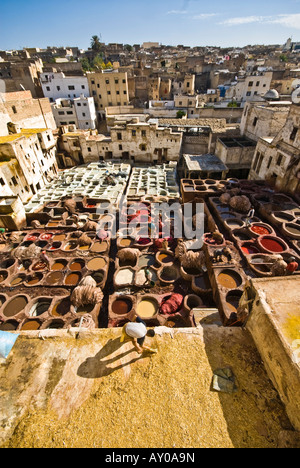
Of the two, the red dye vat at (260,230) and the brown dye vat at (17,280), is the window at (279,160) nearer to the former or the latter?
the red dye vat at (260,230)

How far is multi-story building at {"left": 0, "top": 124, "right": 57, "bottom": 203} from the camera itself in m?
27.0

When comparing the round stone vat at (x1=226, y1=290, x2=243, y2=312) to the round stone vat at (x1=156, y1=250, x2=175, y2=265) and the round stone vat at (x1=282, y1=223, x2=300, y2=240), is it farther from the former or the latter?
the round stone vat at (x1=282, y1=223, x2=300, y2=240)

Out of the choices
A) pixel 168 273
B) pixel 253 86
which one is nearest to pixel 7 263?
pixel 168 273

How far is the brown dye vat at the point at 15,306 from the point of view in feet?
53.0

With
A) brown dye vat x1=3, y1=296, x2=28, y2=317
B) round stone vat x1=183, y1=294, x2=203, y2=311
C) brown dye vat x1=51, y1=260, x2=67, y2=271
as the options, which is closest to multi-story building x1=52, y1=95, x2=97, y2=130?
brown dye vat x1=51, y1=260, x2=67, y2=271

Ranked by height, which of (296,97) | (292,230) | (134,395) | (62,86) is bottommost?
(292,230)

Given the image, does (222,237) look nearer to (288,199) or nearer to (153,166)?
(288,199)

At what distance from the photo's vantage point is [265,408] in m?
6.67

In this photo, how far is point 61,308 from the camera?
53.2 feet

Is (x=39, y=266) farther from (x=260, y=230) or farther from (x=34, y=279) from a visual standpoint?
(x=260, y=230)

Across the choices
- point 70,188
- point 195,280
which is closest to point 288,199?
point 195,280

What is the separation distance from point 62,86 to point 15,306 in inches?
2209

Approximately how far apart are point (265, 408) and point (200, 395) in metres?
1.89

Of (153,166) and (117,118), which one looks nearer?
(153,166)
